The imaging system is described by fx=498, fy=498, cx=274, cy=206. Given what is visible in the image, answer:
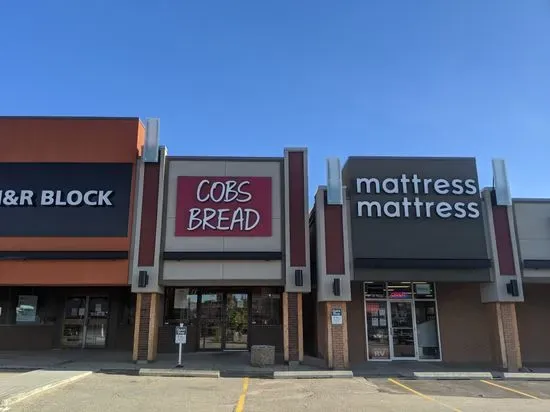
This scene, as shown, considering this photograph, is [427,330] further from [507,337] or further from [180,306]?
[180,306]

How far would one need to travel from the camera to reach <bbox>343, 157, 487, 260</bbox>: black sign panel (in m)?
18.1

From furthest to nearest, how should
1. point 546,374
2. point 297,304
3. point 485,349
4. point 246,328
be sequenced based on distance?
point 246,328, point 485,349, point 297,304, point 546,374

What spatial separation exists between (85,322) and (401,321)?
44.8ft

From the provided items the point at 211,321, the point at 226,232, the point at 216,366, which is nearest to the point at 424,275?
the point at 226,232

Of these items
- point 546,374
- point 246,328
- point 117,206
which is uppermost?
point 117,206

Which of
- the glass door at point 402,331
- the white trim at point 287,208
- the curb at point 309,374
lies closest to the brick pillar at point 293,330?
the white trim at point 287,208

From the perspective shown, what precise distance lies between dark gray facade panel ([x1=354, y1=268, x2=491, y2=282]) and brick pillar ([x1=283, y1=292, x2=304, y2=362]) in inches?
94.4

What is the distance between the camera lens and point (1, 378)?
1348 cm

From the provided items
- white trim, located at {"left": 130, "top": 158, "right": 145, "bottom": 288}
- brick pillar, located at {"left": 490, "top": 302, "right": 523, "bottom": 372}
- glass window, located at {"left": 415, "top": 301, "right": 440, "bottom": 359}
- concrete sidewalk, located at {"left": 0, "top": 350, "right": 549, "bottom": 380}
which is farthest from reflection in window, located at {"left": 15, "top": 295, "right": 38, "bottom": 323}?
brick pillar, located at {"left": 490, "top": 302, "right": 523, "bottom": 372}

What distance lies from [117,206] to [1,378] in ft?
22.7

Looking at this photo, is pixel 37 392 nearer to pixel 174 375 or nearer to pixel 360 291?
pixel 174 375

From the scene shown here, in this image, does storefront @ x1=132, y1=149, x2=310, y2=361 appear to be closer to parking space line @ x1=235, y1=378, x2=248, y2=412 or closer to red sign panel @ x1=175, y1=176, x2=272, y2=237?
red sign panel @ x1=175, y1=176, x2=272, y2=237


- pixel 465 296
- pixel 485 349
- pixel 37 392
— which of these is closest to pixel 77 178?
pixel 37 392

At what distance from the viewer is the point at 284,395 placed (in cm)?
1207
